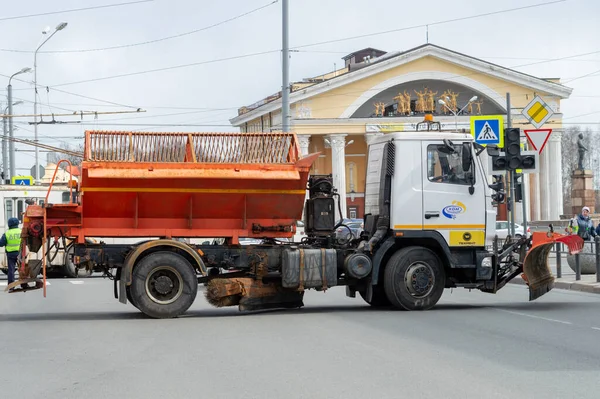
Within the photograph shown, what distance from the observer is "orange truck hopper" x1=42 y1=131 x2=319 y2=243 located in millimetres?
15336

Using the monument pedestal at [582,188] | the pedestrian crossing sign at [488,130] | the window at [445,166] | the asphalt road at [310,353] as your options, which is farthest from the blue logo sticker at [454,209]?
the monument pedestal at [582,188]

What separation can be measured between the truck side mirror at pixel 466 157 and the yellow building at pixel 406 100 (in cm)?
Result: 4983

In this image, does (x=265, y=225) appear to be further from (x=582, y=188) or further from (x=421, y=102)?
(x=421, y=102)

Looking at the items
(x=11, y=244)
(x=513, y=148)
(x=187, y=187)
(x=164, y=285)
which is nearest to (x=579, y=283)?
(x=513, y=148)

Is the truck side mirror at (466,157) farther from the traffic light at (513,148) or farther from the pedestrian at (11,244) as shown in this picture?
the pedestrian at (11,244)

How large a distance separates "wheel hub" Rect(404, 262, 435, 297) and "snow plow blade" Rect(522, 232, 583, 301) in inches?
66.5

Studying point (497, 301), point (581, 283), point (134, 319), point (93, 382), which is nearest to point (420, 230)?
point (497, 301)

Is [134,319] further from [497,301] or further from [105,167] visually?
[497,301]

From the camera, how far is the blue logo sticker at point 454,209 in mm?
16188

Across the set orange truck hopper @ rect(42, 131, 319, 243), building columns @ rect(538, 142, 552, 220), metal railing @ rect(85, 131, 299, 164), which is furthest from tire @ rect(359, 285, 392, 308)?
building columns @ rect(538, 142, 552, 220)

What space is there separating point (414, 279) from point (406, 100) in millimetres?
54117

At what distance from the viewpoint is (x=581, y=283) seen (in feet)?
69.5

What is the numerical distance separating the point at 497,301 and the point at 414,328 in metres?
5.74

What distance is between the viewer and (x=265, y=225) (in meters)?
16.1
